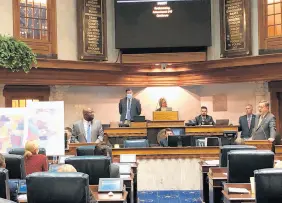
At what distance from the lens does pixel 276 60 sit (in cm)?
1295

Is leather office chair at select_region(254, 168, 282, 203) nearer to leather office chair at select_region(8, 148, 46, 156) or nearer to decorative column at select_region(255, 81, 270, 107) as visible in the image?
leather office chair at select_region(8, 148, 46, 156)

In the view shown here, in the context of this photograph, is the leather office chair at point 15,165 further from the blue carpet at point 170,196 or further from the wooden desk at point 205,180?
the blue carpet at point 170,196

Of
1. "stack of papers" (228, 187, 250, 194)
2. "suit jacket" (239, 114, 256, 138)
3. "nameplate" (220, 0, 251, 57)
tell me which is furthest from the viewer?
"nameplate" (220, 0, 251, 57)

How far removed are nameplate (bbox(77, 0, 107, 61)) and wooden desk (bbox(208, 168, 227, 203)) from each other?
25.3 ft

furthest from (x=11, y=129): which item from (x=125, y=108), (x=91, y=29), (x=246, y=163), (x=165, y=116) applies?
(x=91, y=29)

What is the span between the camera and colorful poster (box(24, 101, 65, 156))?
313 inches

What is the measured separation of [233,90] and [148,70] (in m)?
2.53

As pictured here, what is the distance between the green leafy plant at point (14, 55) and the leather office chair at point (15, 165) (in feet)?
18.5

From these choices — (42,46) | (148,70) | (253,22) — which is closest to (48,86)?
(42,46)

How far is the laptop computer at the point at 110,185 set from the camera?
18.0ft

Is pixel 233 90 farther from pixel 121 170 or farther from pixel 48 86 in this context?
pixel 121 170

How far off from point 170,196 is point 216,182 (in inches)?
101

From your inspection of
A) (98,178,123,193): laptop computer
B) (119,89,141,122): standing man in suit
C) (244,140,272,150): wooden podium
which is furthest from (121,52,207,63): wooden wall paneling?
(98,178,123,193): laptop computer

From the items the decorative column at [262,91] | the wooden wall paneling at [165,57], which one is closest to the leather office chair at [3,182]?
the wooden wall paneling at [165,57]
